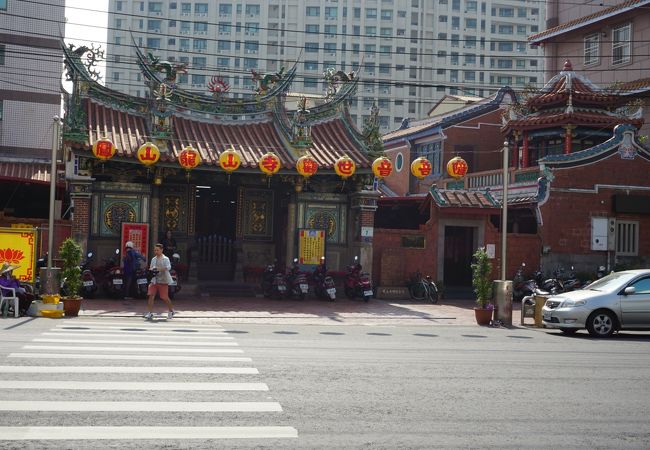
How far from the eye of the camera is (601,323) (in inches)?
679

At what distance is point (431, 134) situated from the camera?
126 ft

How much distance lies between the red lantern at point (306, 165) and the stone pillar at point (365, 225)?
286 centimetres

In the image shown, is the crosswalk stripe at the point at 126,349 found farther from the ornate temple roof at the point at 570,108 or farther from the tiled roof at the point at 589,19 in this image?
the tiled roof at the point at 589,19

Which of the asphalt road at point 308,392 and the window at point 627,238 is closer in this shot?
the asphalt road at point 308,392

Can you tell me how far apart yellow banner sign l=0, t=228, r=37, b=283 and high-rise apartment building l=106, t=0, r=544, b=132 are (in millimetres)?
67043

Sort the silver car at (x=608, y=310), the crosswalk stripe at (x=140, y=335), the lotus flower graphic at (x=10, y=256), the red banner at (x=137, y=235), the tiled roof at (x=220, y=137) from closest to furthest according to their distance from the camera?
the crosswalk stripe at (x=140, y=335), the silver car at (x=608, y=310), the lotus flower graphic at (x=10, y=256), the red banner at (x=137, y=235), the tiled roof at (x=220, y=137)

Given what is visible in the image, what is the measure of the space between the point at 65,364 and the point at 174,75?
1687 centimetres

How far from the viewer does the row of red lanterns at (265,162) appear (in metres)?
A: 22.0

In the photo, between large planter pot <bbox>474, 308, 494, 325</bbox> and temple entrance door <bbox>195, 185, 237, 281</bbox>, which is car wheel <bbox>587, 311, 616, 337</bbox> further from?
temple entrance door <bbox>195, 185, 237, 281</bbox>

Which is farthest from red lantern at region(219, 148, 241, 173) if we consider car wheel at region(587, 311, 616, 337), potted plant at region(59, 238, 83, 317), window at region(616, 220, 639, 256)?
window at region(616, 220, 639, 256)

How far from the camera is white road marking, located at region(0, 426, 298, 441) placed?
692 cm

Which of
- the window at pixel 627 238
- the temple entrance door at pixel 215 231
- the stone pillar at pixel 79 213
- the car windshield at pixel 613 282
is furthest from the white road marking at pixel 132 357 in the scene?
the window at pixel 627 238

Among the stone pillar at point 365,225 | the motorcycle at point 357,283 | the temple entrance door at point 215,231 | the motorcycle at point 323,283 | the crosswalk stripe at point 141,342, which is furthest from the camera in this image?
the temple entrance door at point 215,231

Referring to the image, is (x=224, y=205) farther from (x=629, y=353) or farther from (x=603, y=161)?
(x=629, y=353)
